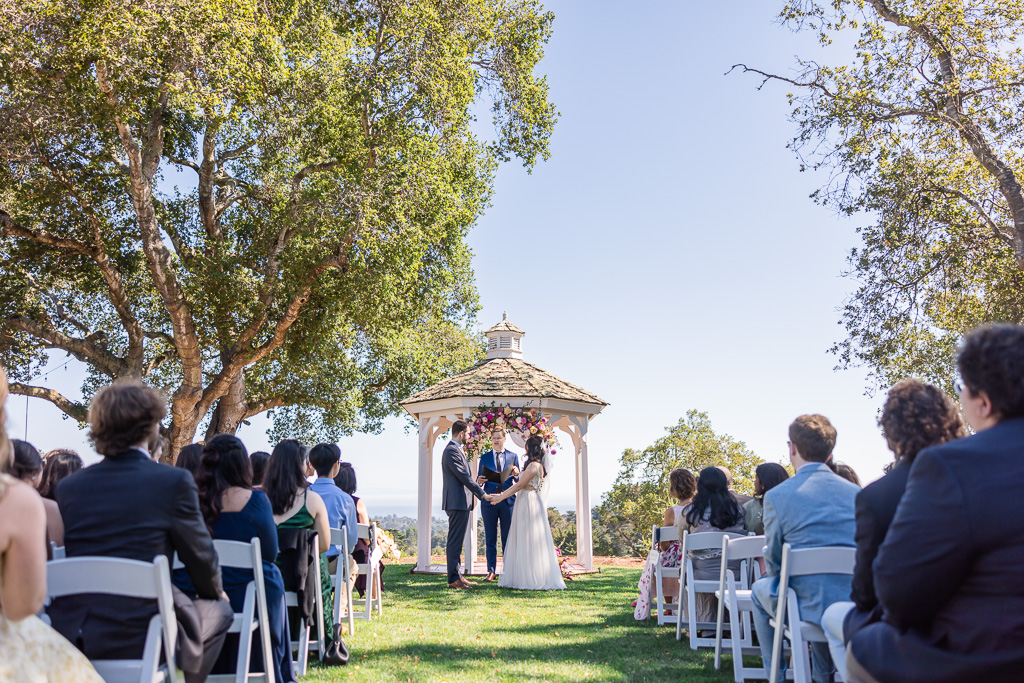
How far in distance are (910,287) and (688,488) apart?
897 centimetres

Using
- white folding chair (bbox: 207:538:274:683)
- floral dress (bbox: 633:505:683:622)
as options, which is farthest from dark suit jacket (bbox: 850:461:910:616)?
floral dress (bbox: 633:505:683:622)

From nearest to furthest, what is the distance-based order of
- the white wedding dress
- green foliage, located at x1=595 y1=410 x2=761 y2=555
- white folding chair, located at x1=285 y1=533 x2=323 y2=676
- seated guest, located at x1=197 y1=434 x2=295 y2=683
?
seated guest, located at x1=197 y1=434 x2=295 y2=683, white folding chair, located at x1=285 y1=533 x2=323 y2=676, the white wedding dress, green foliage, located at x1=595 y1=410 x2=761 y2=555

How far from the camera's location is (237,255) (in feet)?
51.2

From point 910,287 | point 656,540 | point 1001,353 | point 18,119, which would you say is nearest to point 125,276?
point 18,119

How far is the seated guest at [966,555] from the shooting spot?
1949mm

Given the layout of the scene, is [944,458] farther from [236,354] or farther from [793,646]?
[236,354]

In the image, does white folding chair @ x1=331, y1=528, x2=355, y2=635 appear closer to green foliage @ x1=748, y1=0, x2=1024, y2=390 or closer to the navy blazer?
the navy blazer

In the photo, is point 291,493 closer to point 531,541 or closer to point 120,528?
point 120,528

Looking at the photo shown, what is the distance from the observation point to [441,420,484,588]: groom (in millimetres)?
10336

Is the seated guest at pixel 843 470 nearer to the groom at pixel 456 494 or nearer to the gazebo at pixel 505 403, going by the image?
the groom at pixel 456 494

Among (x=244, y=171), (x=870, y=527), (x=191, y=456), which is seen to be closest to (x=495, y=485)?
(x=191, y=456)

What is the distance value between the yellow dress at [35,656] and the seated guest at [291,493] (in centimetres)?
243

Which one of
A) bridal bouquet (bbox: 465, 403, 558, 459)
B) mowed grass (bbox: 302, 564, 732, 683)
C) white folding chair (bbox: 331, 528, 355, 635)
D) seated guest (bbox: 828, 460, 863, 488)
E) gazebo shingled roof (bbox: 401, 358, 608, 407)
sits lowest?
mowed grass (bbox: 302, 564, 732, 683)

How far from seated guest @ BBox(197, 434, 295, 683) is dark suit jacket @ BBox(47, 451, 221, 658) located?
1084 mm
